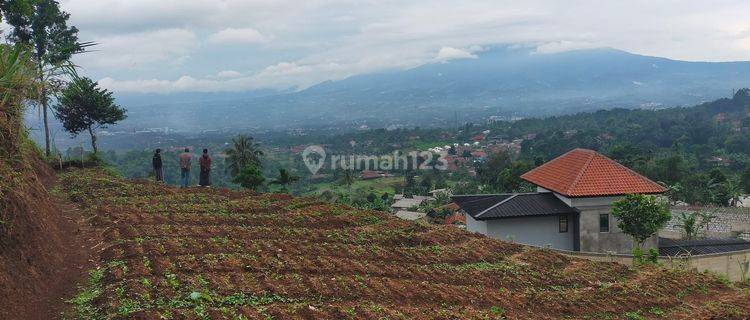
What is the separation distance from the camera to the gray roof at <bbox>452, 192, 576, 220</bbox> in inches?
723

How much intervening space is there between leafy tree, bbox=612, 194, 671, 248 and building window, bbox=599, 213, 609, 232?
166cm

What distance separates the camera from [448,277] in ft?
29.0

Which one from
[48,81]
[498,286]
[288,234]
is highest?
[48,81]

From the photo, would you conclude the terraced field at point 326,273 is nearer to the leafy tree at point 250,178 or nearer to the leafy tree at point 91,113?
the leafy tree at point 250,178

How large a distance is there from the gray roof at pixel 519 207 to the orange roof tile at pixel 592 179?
507 mm

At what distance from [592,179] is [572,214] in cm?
152

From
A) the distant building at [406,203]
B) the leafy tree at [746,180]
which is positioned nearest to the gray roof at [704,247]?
the distant building at [406,203]

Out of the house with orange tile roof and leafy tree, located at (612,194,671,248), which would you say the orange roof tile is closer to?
the house with orange tile roof

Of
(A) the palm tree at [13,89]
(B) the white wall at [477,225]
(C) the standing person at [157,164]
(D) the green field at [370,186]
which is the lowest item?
(D) the green field at [370,186]

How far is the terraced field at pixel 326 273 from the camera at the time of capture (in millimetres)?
6336

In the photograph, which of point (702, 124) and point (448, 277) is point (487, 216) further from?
point (702, 124)

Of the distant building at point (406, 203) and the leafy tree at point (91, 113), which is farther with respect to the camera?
the distant building at point (406, 203)

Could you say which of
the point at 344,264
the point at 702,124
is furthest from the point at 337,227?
the point at 702,124

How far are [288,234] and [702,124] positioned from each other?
314 ft
